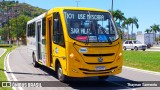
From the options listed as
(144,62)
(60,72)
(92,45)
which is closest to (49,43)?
(60,72)

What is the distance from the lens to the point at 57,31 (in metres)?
13.5

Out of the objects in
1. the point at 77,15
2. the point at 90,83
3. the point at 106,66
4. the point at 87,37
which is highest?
the point at 77,15

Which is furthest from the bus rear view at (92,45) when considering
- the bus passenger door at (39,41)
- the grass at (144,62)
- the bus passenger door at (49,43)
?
the grass at (144,62)

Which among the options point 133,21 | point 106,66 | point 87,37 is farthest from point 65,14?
point 133,21

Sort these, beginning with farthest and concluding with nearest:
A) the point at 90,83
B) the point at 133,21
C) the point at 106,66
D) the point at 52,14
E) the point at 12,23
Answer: the point at 12,23 → the point at 133,21 → the point at 52,14 → the point at 90,83 → the point at 106,66

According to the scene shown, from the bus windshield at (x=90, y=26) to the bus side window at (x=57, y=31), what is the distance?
0.48 m

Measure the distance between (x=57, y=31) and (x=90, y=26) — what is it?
151 centimetres

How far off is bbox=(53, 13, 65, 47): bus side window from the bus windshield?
0.48 metres

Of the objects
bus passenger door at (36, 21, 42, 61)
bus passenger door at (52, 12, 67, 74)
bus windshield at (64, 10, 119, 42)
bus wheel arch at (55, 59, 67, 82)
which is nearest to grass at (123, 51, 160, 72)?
bus windshield at (64, 10, 119, 42)

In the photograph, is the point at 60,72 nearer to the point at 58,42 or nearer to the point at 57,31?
the point at 58,42

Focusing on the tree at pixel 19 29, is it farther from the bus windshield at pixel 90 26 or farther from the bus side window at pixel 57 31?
the bus windshield at pixel 90 26

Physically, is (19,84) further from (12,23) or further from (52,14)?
(12,23)

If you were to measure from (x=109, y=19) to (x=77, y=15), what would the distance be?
142 cm

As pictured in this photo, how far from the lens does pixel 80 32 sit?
496 inches
